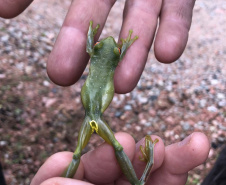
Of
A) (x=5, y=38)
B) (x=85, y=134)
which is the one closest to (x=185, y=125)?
(x=85, y=134)

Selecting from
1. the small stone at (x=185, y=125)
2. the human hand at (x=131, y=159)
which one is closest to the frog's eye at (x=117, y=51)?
the human hand at (x=131, y=159)

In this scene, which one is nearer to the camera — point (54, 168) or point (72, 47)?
point (54, 168)

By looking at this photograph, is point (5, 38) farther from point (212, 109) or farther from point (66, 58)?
point (212, 109)

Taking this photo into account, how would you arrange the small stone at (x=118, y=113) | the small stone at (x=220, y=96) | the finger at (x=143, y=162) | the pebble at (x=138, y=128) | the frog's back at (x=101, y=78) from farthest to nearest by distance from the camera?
the small stone at (x=220, y=96)
the small stone at (x=118, y=113)
the pebble at (x=138, y=128)
the frog's back at (x=101, y=78)
the finger at (x=143, y=162)

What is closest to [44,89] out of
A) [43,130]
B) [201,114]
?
[43,130]

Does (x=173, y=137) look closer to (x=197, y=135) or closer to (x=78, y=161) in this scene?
(x=197, y=135)

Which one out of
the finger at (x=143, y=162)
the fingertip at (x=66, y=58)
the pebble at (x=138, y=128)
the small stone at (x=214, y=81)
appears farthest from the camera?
the small stone at (x=214, y=81)

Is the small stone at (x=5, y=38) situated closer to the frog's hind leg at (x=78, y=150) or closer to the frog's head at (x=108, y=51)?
the frog's head at (x=108, y=51)
